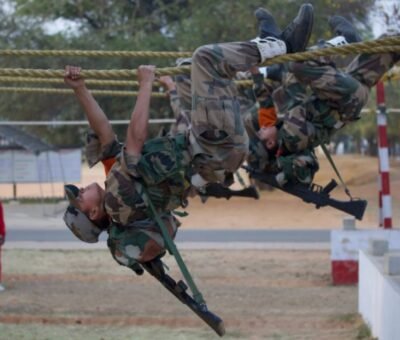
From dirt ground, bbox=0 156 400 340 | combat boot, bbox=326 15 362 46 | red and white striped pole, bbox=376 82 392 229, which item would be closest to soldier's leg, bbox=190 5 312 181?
combat boot, bbox=326 15 362 46

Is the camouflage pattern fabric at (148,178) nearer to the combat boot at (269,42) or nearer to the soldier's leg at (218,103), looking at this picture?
the soldier's leg at (218,103)

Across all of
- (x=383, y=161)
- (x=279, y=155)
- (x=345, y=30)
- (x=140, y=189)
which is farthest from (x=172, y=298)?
(x=140, y=189)

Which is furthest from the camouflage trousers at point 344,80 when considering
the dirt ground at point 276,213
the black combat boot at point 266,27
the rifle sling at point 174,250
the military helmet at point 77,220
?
the dirt ground at point 276,213

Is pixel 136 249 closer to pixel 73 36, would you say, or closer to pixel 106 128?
pixel 106 128

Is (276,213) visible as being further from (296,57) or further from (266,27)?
(296,57)

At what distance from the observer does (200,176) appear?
528 centimetres

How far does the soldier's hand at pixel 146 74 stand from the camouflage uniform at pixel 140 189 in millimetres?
323

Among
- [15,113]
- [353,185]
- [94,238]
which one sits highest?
[94,238]

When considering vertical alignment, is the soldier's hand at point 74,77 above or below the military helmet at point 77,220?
above

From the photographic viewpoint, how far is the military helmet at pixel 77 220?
5008mm

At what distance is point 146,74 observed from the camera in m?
4.89

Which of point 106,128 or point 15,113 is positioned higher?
point 106,128

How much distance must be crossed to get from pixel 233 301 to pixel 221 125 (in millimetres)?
5971

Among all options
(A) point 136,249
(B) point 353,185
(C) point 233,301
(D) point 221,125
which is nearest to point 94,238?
(A) point 136,249
